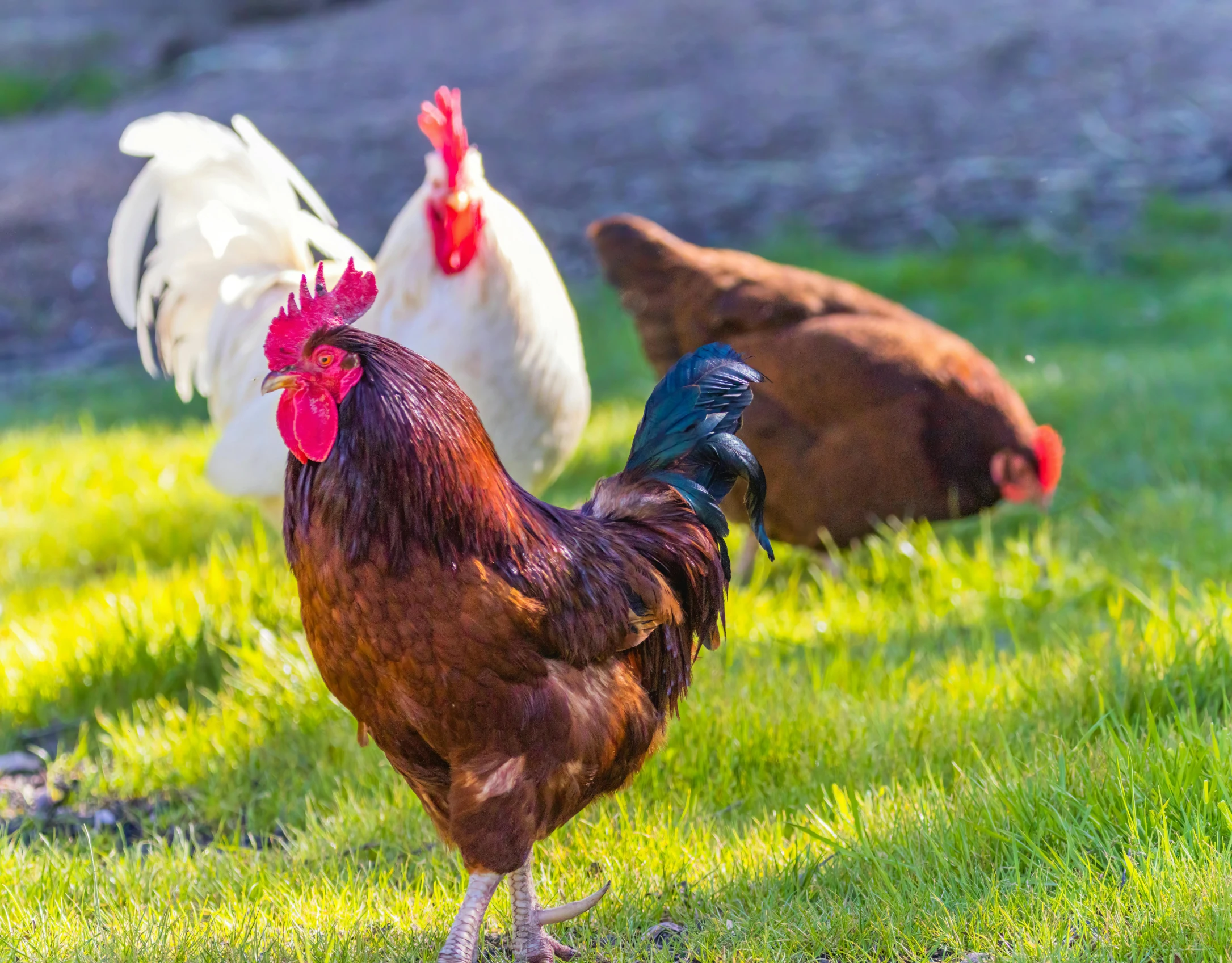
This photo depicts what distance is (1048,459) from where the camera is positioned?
483cm

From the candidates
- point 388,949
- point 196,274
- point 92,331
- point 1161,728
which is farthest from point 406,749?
point 92,331

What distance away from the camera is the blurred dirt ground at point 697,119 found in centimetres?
1063

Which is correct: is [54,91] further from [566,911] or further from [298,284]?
[566,911]

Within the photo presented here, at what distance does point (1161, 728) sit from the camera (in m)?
3.22

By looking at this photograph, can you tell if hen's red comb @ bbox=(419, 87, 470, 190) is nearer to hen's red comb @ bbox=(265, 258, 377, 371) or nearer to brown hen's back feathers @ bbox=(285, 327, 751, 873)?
hen's red comb @ bbox=(265, 258, 377, 371)

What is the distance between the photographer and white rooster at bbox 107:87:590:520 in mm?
3928

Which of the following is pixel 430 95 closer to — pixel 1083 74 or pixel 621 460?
pixel 1083 74

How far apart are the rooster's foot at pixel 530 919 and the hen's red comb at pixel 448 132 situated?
2267 mm

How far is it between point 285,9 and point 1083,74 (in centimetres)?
1135

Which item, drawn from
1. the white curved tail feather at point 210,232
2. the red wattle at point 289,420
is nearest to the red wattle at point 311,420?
the red wattle at point 289,420

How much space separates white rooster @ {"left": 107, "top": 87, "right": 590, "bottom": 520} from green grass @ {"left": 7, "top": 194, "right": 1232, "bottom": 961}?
2.75 feet

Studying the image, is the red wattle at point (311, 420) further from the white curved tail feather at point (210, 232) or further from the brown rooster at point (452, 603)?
the white curved tail feather at point (210, 232)

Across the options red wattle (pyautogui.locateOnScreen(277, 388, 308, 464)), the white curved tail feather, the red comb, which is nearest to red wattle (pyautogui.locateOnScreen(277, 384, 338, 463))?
red wattle (pyautogui.locateOnScreen(277, 388, 308, 464))

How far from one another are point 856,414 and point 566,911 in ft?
8.40
